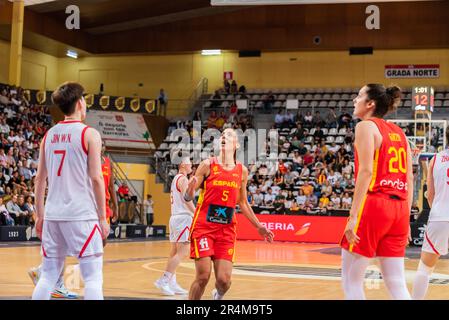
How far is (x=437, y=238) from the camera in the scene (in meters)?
7.59

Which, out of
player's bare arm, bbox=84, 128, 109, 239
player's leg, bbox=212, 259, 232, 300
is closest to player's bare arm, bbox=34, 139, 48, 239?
player's bare arm, bbox=84, 128, 109, 239

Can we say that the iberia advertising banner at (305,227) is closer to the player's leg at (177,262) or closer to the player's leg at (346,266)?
the player's leg at (177,262)

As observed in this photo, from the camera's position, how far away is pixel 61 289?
A: 9.15m

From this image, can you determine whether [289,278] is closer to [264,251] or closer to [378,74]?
[264,251]

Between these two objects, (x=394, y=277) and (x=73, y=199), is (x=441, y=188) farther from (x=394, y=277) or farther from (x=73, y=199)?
(x=73, y=199)

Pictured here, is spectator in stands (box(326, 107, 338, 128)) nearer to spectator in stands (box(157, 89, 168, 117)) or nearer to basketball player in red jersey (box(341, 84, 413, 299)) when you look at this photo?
spectator in stands (box(157, 89, 168, 117))

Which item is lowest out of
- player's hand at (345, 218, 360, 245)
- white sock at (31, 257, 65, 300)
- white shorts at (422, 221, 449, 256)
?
white sock at (31, 257, 65, 300)

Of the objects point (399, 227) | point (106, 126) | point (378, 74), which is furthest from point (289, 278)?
point (378, 74)

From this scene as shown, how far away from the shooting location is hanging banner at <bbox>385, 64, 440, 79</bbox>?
1425 inches

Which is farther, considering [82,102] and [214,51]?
[214,51]

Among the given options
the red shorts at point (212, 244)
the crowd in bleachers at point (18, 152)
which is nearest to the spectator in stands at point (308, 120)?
the crowd in bleachers at point (18, 152)

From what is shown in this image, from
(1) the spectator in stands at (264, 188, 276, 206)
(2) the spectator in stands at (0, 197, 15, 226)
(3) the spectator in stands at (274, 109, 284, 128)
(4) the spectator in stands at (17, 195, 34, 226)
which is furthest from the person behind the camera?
(3) the spectator in stands at (274, 109, 284, 128)

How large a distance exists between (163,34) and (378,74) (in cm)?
1155

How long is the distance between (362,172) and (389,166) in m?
0.32
